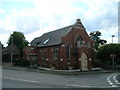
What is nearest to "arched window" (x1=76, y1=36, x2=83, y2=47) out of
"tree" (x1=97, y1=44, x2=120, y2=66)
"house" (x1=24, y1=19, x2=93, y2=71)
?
"house" (x1=24, y1=19, x2=93, y2=71)

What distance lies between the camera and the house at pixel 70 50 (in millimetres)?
39719

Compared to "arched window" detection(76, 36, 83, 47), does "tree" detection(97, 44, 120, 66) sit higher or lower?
lower

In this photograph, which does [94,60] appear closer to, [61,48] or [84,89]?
[61,48]

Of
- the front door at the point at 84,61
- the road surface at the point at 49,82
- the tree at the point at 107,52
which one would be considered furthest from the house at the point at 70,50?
the road surface at the point at 49,82

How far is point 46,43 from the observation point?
44938 mm

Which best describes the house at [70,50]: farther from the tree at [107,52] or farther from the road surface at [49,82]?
the road surface at [49,82]

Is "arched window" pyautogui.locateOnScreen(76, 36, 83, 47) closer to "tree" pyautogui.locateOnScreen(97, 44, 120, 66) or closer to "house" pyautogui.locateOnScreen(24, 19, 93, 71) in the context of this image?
"house" pyautogui.locateOnScreen(24, 19, 93, 71)

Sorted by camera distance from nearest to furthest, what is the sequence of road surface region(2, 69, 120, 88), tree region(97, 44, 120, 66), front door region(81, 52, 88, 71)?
road surface region(2, 69, 120, 88), front door region(81, 52, 88, 71), tree region(97, 44, 120, 66)

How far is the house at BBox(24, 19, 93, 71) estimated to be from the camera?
39.7 meters

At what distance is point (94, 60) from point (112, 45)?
6650 mm

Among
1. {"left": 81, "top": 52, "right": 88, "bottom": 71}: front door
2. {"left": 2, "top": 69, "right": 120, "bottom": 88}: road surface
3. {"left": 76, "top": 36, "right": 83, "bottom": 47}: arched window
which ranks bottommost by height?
{"left": 2, "top": 69, "right": 120, "bottom": 88}: road surface

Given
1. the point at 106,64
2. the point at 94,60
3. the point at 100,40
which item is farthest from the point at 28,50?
the point at 100,40

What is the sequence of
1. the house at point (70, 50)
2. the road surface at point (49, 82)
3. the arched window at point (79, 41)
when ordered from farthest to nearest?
the arched window at point (79, 41) → the house at point (70, 50) → the road surface at point (49, 82)

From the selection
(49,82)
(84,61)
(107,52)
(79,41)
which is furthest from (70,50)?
(49,82)
